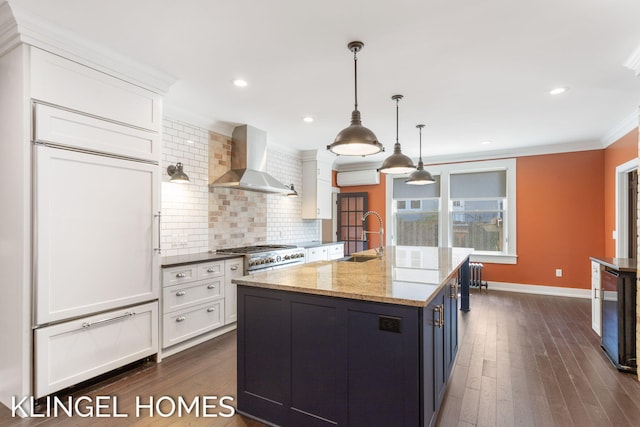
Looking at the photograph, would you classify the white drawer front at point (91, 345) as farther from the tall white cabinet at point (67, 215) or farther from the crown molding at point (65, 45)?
the crown molding at point (65, 45)

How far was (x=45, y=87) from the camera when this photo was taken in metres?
2.30

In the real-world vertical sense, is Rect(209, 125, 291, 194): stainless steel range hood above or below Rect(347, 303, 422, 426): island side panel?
above

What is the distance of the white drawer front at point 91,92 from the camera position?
229cm

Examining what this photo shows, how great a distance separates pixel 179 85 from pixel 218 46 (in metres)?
0.95

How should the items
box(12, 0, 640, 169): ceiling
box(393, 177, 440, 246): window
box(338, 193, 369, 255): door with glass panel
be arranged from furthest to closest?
box(338, 193, 369, 255): door with glass panel < box(393, 177, 440, 246): window < box(12, 0, 640, 169): ceiling

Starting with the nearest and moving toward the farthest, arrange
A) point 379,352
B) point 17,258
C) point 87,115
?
point 379,352 < point 17,258 < point 87,115

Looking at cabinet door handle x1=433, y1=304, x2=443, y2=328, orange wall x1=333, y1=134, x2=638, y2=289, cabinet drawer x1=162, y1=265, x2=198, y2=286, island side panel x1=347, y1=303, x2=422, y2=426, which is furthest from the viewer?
orange wall x1=333, y1=134, x2=638, y2=289

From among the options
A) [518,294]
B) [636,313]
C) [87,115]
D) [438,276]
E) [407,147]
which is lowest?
[518,294]

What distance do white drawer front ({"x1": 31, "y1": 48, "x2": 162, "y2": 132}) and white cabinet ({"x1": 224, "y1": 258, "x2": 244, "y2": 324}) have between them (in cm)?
165

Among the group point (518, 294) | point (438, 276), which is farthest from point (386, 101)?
point (518, 294)

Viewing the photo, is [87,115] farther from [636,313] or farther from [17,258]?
[636,313]

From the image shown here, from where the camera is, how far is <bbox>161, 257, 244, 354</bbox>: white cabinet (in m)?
3.19

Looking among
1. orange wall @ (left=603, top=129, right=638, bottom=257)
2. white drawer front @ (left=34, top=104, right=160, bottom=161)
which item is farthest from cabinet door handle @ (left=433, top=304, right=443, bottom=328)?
orange wall @ (left=603, top=129, right=638, bottom=257)

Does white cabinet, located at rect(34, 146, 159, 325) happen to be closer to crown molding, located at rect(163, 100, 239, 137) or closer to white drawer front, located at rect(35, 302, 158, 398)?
white drawer front, located at rect(35, 302, 158, 398)
